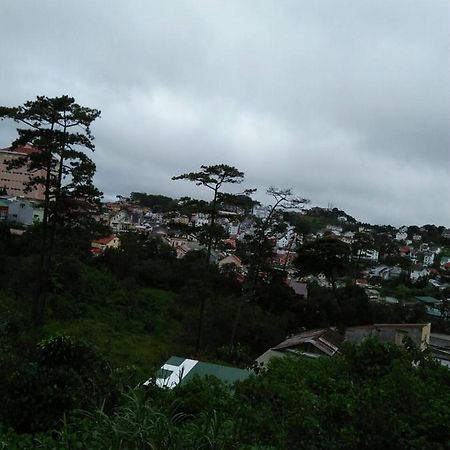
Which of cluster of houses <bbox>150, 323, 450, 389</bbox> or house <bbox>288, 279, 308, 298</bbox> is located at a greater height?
house <bbox>288, 279, 308, 298</bbox>

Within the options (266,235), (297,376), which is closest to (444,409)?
(297,376)

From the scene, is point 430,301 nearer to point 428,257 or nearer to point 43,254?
point 43,254

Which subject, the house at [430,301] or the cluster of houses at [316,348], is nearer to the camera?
the cluster of houses at [316,348]

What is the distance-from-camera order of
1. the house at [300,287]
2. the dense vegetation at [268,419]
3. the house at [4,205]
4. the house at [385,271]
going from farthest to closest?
the house at [385,271] < the house at [4,205] < the house at [300,287] < the dense vegetation at [268,419]

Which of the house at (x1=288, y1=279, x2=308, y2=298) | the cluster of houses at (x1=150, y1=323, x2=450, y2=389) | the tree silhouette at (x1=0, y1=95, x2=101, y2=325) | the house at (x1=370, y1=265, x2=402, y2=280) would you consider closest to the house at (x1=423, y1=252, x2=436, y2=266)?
the house at (x1=370, y1=265, x2=402, y2=280)

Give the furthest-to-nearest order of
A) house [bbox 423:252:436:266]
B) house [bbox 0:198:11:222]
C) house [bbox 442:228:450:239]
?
house [bbox 442:228:450:239] < house [bbox 423:252:436:266] < house [bbox 0:198:11:222]

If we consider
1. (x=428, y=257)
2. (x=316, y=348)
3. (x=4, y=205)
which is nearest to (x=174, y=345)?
(x=316, y=348)

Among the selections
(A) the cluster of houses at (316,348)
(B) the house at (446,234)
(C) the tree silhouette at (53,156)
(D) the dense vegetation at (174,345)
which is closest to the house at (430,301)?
(D) the dense vegetation at (174,345)

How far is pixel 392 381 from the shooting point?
4.15 m

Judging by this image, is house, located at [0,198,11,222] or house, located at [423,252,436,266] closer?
house, located at [0,198,11,222]

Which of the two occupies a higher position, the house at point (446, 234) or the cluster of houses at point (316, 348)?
the house at point (446, 234)

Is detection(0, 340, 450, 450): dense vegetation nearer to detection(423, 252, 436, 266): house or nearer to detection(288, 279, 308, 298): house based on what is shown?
detection(288, 279, 308, 298): house

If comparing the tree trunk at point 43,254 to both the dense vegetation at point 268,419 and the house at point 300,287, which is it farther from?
the house at point 300,287

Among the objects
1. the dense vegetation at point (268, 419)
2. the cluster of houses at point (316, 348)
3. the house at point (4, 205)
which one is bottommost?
the cluster of houses at point (316, 348)
